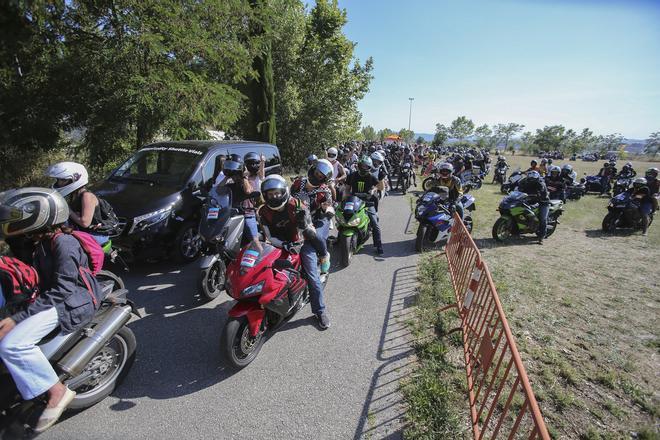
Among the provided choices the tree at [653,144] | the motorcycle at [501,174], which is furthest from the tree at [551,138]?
the motorcycle at [501,174]

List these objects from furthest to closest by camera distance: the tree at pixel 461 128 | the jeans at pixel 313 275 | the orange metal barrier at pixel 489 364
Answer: the tree at pixel 461 128, the jeans at pixel 313 275, the orange metal barrier at pixel 489 364

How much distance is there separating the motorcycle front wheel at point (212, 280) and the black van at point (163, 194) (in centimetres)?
109

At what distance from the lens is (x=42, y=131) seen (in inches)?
356

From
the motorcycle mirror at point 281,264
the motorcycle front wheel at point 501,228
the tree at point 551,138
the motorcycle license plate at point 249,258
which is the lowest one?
the motorcycle front wheel at point 501,228

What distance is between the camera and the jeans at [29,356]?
7.07 feet

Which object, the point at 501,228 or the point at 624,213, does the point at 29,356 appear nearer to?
the point at 501,228

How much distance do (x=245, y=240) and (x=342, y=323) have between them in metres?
2.08

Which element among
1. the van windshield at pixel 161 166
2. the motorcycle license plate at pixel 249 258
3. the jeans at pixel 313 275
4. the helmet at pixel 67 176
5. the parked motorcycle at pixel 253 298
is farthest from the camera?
the van windshield at pixel 161 166

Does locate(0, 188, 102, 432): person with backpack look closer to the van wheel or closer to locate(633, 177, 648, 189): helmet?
the van wheel

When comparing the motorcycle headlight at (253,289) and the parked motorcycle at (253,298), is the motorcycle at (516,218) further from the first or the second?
the motorcycle headlight at (253,289)

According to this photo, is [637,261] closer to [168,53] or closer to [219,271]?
[219,271]

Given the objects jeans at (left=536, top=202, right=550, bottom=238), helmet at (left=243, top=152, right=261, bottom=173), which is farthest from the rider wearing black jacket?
helmet at (left=243, top=152, right=261, bottom=173)

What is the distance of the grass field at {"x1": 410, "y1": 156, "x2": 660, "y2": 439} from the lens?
3012 millimetres

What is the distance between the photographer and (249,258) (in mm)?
3322
